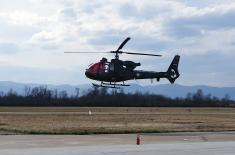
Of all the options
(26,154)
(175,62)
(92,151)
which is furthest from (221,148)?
(175,62)

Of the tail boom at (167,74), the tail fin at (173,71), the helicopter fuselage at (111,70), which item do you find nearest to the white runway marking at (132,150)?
the helicopter fuselage at (111,70)

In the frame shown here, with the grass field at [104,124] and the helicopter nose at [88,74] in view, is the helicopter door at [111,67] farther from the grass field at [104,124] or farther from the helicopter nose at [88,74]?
the grass field at [104,124]

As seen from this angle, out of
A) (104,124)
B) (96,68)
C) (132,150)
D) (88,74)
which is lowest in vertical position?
(132,150)

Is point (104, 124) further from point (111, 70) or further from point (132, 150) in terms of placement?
point (132, 150)

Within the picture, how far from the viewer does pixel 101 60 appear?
41.0m

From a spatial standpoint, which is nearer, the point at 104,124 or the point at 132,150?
the point at 132,150

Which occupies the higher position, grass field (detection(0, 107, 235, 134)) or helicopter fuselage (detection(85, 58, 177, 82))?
helicopter fuselage (detection(85, 58, 177, 82))

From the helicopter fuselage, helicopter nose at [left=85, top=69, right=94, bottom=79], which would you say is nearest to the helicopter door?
the helicopter fuselage

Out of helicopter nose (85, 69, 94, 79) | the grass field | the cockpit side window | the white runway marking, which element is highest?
the cockpit side window

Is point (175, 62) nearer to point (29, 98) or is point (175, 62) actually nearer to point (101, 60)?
point (101, 60)

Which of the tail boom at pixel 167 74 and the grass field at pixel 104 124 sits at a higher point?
the tail boom at pixel 167 74

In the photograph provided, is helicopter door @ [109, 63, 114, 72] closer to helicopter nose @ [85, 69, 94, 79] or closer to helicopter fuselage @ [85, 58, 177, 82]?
helicopter fuselage @ [85, 58, 177, 82]

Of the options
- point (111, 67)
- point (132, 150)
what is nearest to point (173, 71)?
point (111, 67)

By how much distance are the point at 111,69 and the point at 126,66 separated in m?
1.11
